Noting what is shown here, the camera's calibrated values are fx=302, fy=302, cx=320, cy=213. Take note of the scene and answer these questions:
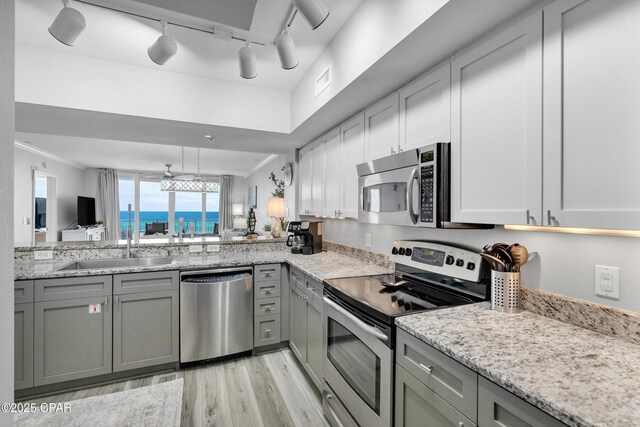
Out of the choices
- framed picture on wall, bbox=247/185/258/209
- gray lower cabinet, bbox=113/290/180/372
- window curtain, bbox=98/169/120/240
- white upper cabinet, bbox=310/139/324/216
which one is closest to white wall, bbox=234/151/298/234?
framed picture on wall, bbox=247/185/258/209

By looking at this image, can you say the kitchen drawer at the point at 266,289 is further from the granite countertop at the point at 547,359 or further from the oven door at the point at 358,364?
the granite countertop at the point at 547,359

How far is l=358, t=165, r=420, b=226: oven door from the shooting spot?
5.55 ft

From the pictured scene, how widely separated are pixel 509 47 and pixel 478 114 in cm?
28

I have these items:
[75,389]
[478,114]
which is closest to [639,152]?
[478,114]

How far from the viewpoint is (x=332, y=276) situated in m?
2.15

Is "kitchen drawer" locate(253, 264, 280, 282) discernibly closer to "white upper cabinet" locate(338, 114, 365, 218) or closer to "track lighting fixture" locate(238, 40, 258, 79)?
"white upper cabinet" locate(338, 114, 365, 218)

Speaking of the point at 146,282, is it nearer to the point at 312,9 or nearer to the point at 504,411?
the point at 312,9

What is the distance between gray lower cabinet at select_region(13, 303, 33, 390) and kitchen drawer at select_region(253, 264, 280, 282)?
1.62m

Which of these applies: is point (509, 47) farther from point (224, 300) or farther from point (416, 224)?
point (224, 300)

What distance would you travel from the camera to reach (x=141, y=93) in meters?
2.59

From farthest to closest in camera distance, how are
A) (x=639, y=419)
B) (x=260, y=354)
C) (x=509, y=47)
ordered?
(x=260, y=354) < (x=509, y=47) < (x=639, y=419)

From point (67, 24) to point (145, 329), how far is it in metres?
2.16

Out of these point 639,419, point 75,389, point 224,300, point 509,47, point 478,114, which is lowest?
point 75,389

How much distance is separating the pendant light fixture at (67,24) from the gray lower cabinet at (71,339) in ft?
5.89
